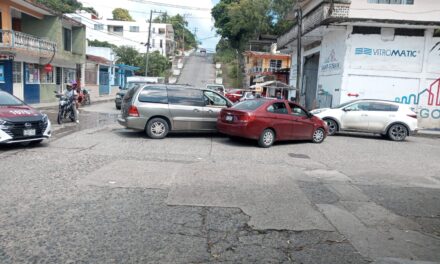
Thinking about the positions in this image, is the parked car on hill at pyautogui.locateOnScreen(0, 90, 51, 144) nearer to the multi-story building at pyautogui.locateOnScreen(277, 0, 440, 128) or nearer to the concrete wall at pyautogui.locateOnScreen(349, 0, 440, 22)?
the multi-story building at pyautogui.locateOnScreen(277, 0, 440, 128)

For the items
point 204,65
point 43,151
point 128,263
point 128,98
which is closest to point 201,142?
point 128,98

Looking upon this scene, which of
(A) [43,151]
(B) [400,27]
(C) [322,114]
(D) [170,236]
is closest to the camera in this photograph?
(D) [170,236]

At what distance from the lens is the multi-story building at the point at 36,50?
2330 centimetres

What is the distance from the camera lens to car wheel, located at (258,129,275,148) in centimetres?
1212

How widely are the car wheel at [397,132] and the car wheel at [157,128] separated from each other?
9.21 m

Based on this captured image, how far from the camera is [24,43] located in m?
23.9

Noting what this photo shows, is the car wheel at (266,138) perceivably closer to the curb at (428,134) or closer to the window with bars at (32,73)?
the curb at (428,134)

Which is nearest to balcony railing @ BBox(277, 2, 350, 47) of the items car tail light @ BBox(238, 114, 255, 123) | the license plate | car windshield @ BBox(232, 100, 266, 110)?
car windshield @ BBox(232, 100, 266, 110)

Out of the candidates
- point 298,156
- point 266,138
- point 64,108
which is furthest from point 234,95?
point 298,156

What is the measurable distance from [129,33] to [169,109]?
244 ft

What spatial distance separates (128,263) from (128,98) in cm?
954

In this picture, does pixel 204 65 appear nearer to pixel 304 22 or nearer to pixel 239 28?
pixel 239 28

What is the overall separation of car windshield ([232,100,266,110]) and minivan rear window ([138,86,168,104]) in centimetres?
230

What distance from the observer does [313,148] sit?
12.9 m
